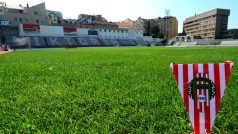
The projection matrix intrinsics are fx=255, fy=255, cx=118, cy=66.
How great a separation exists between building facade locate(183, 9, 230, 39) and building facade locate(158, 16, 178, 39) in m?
13.8

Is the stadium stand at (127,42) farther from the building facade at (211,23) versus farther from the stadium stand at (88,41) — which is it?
the building facade at (211,23)

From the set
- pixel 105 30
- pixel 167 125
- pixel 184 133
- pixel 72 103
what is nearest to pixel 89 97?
pixel 72 103

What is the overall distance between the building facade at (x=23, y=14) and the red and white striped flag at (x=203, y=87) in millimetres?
80705

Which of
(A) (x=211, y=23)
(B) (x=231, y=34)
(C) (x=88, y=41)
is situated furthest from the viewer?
(A) (x=211, y=23)

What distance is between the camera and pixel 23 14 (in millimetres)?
Result: 79125

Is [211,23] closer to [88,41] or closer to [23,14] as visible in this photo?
[88,41]

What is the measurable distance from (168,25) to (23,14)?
337 ft

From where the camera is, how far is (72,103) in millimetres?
4223

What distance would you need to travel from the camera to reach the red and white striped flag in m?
2.21

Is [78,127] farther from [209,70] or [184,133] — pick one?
[209,70]

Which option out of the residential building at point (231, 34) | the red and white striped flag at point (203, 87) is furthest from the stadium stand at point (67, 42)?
the red and white striped flag at point (203, 87)

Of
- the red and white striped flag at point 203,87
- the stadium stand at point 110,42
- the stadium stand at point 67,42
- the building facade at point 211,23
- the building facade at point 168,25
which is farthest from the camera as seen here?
the building facade at point 168,25

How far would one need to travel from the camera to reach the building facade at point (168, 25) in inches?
6327

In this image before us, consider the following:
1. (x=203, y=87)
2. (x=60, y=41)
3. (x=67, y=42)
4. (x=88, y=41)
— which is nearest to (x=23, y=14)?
(x=60, y=41)
